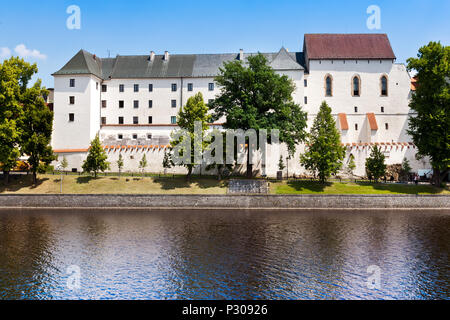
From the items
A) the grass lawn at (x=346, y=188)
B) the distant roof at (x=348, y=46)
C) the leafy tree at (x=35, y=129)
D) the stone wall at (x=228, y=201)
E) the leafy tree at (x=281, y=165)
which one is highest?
the distant roof at (x=348, y=46)

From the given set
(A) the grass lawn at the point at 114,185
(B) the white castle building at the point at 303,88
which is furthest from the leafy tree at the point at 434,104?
(A) the grass lawn at the point at 114,185

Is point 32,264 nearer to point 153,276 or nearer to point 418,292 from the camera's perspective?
point 153,276

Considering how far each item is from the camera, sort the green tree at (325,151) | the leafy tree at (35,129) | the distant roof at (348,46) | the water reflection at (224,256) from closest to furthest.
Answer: the water reflection at (224,256), the green tree at (325,151), the leafy tree at (35,129), the distant roof at (348,46)

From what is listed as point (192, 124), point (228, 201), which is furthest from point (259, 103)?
point (228, 201)

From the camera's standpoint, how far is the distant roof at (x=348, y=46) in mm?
69312

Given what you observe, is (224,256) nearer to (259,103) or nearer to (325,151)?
(325,151)

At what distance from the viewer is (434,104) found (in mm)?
48875

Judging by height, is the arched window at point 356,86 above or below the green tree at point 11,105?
above

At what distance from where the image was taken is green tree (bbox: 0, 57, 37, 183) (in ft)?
153

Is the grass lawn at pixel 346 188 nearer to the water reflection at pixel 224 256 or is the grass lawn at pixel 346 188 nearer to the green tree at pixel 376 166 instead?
the green tree at pixel 376 166

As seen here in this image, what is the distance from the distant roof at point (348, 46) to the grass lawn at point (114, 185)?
34.1m

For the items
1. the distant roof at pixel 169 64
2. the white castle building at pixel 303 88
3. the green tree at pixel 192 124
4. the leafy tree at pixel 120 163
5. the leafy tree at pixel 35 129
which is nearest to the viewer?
the leafy tree at pixel 35 129

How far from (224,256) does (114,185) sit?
2794 centimetres
